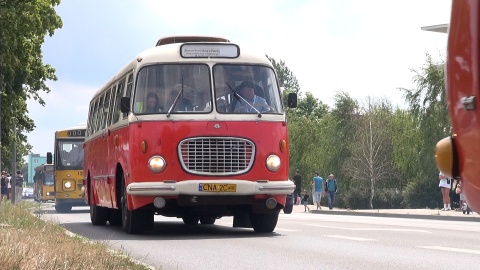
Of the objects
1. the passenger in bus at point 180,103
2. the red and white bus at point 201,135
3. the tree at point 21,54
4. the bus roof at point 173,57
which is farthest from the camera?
the tree at point 21,54

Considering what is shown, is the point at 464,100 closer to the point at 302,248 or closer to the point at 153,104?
the point at 302,248

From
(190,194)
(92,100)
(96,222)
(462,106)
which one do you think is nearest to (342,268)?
(190,194)

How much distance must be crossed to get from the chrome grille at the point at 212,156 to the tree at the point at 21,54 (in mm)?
16453

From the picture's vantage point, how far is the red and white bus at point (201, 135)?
691 inches

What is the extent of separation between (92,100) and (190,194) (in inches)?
373

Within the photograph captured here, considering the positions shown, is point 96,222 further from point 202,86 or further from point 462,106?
point 462,106

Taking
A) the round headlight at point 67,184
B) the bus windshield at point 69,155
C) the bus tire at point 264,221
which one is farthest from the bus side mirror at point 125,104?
the round headlight at point 67,184

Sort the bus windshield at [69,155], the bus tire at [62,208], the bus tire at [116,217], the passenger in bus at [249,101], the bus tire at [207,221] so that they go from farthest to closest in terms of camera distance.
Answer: the bus tire at [62,208], the bus windshield at [69,155], the bus tire at [207,221], the bus tire at [116,217], the passenger in bus at [249,101]

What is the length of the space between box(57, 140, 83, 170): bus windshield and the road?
23.6 m

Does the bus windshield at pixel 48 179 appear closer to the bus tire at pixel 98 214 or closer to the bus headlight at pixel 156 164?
the bus tire at pixel 98 214

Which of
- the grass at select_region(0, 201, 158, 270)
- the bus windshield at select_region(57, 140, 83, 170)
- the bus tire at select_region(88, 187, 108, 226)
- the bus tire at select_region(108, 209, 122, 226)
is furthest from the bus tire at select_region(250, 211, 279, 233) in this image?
the bus windshield at select_region(57, 140, 83, 170)

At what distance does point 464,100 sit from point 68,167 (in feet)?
135

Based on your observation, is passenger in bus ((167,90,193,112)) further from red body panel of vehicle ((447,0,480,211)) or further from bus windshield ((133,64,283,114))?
red body panel of vehicle ((447,0,480,211))

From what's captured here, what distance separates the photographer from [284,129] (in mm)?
18172
